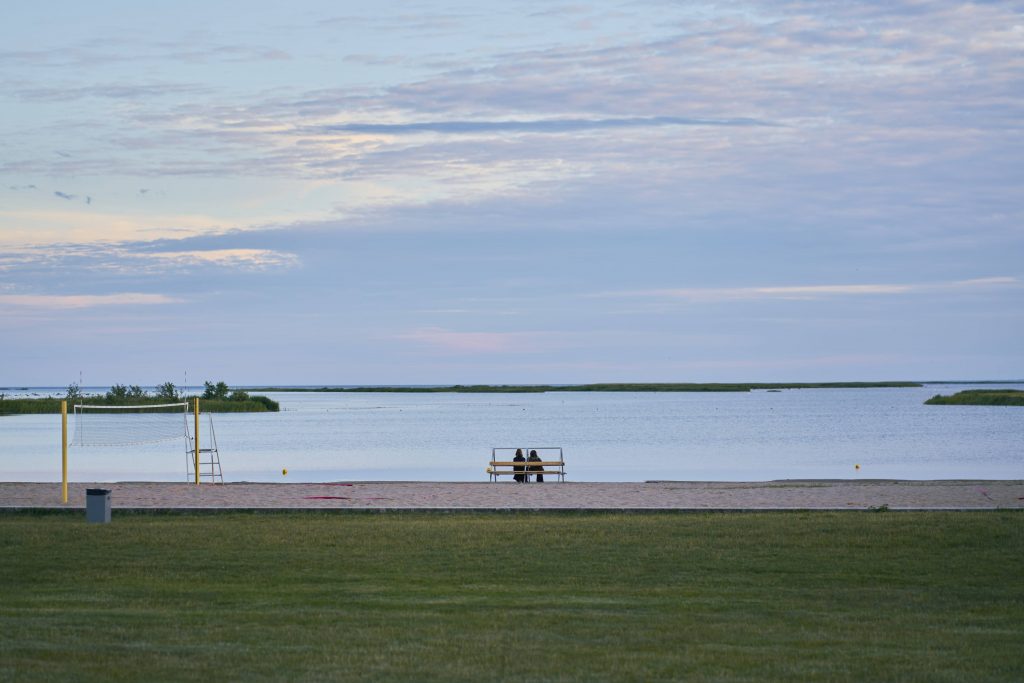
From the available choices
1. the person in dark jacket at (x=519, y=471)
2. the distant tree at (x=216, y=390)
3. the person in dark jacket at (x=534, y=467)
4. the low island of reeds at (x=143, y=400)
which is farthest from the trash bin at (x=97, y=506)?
the distant tree at (x=216, y=390)

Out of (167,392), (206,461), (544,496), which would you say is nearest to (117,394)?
(167,392)

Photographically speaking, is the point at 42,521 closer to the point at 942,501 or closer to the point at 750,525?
the point at 750,525

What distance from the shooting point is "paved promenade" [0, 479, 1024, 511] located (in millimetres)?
20859

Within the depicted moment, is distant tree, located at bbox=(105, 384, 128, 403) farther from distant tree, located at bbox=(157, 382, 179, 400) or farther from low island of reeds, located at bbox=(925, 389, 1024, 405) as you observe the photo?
low island of reeds, located at bbox=(925, 389, 1024, 405)

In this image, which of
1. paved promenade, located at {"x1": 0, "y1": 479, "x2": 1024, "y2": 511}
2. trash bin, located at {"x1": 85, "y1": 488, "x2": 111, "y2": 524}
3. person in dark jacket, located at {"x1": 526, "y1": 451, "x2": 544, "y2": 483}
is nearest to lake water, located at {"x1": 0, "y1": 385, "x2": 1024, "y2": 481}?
person in dark jacket, located at {"x1": 526, "y1": 451, "x2": 544, "y2": 483}

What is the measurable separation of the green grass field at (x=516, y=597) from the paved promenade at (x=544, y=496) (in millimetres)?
1456

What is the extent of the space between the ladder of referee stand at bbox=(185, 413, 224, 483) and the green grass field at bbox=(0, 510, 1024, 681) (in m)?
12.8

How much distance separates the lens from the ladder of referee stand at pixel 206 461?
32.5 metres

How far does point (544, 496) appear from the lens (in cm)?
2364

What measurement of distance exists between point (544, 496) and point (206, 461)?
29.7m

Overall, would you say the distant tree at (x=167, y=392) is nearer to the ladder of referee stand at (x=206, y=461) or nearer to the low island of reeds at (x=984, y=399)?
the ladder of referee stand at (x=206, y=461)

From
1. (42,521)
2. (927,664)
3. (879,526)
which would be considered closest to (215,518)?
(42,521)

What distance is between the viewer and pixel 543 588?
13.0 m

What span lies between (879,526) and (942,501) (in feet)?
17.2
